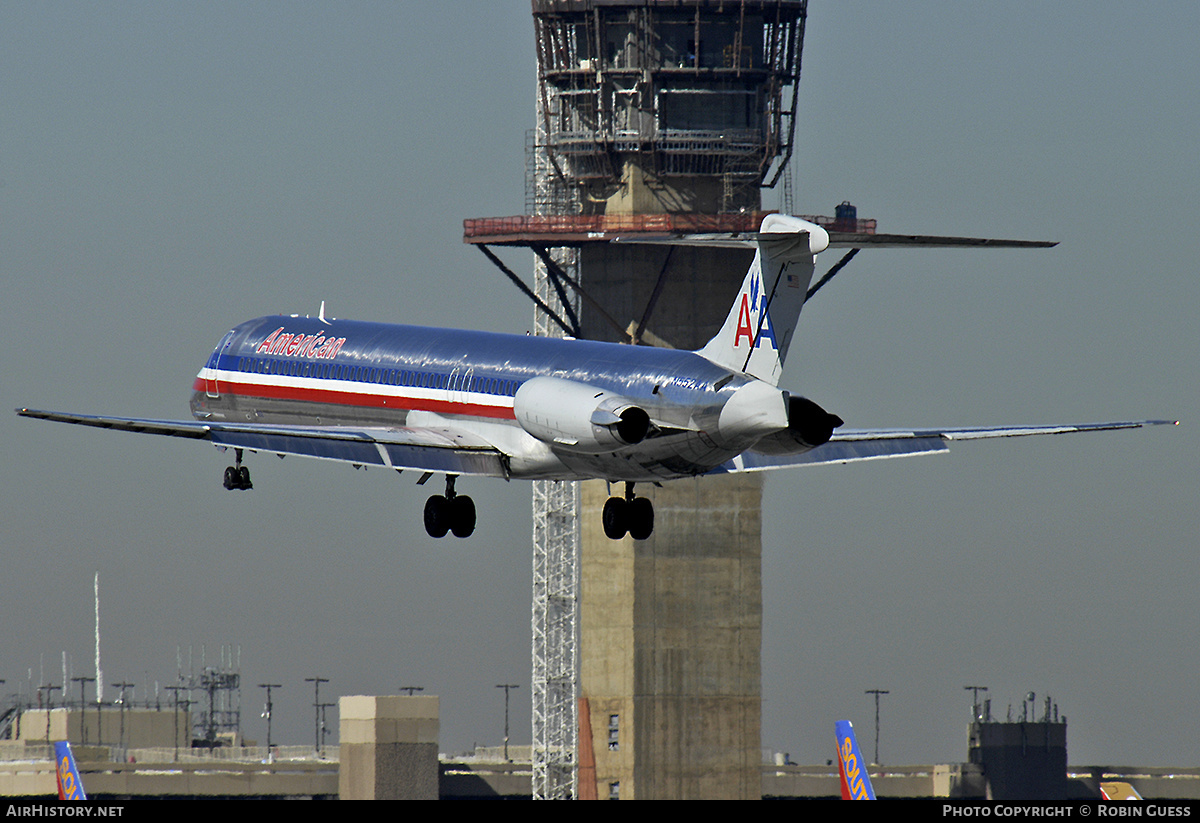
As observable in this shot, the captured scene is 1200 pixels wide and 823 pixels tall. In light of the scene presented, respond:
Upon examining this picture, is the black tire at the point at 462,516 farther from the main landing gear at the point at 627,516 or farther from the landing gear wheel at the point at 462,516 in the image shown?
the main landing gear at the point at 627,516

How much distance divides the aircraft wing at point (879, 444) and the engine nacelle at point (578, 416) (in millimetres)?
4969

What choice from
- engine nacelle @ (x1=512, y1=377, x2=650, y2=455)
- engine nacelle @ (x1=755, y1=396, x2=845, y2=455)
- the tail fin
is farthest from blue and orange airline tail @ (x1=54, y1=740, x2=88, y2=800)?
engine nacelle @ (x1=755, y1=396, x2=845, y2=455)

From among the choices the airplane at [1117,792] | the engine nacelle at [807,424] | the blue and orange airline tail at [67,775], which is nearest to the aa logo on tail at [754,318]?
the engine nacelle at [807,424]

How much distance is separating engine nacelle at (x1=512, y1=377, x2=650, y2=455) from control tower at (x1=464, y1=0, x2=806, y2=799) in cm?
5477

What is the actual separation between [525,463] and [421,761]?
82821mm

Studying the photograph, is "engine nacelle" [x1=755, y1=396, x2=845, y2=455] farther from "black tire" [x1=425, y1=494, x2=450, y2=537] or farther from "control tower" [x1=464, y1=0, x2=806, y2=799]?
"control tower" [x1=464, y1=0, x2=806, y2=799]

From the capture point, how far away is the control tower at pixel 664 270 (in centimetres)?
10906

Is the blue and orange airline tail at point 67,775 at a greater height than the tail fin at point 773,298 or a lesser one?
lesser

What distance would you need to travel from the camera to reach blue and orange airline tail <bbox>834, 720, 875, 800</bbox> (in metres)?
82.4

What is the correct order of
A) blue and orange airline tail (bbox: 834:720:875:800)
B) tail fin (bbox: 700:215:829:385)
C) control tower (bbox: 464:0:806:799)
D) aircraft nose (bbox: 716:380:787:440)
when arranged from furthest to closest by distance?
1. control tower (bbox: 464:0:806:799)
2. blue and orange airline tail (bbox: 834:720:875:800)
3. tail fin (bbox: 700:215:829:385)
4. aircraft nose (bbox: 716:380:787:440)

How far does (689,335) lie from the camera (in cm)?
10688

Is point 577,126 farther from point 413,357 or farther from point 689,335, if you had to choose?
point 413,357

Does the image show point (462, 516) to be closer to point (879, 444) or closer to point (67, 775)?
point (879, 444)

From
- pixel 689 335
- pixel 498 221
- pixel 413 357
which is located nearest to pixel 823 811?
pixel 413 357
